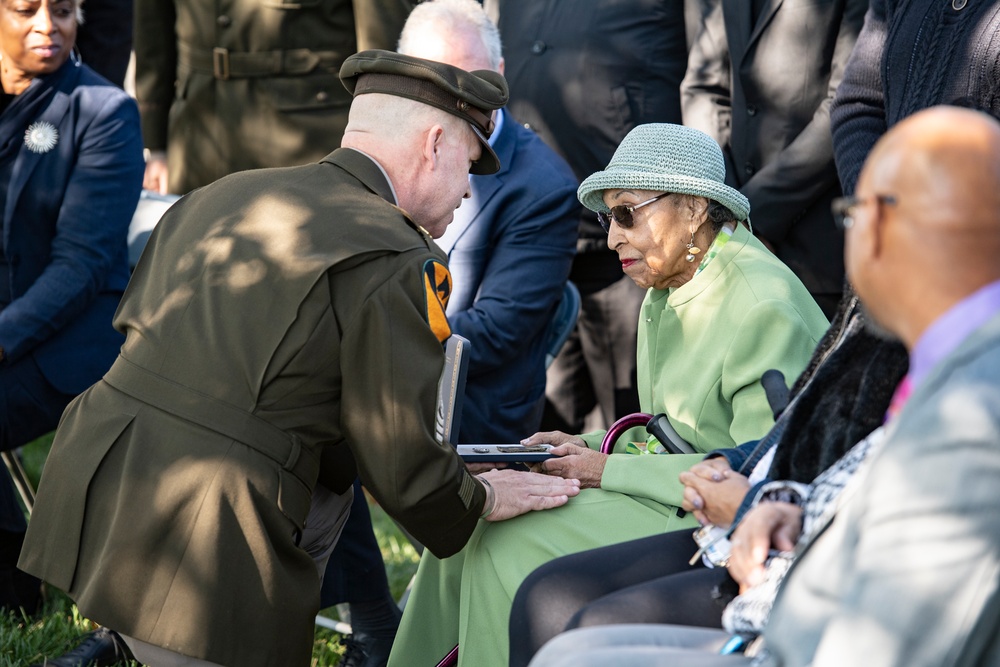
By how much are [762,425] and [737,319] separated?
12.9 inches

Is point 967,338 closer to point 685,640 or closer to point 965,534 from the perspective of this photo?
point 965,534

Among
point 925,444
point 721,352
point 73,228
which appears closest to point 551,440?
point 721,352

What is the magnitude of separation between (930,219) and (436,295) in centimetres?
134

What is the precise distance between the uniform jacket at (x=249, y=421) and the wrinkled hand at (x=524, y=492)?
0.60 ft

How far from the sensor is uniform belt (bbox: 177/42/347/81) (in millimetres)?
5516

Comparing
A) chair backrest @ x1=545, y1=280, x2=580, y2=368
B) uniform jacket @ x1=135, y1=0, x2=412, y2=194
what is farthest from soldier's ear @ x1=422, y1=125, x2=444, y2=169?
uniform jacket @ x1=135, y1=0, x2=412, y2=194

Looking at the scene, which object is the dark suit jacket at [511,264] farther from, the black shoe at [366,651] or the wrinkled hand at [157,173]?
the wrinkled hand at [157,173]

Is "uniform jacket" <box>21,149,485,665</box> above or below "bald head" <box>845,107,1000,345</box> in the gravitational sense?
below

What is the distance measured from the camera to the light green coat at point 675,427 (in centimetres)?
299

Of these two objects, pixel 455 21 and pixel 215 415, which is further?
pixel 455 21

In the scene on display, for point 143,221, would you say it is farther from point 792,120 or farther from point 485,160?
point 792,120

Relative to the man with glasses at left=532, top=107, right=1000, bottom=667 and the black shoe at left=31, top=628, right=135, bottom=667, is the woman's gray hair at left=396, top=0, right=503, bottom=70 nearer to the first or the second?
the black shoe at left=31, top=628, right=135, bottom=667

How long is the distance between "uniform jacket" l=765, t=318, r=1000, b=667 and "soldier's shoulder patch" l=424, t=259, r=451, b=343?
1274mm

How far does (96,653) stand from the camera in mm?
3857
